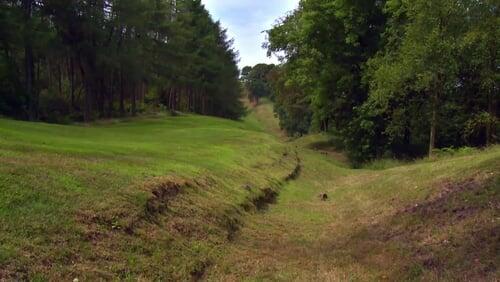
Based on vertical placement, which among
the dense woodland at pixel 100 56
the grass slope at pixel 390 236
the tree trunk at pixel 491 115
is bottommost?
the grass slope at pixel 390 236

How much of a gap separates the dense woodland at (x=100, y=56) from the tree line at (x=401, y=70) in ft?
52.8

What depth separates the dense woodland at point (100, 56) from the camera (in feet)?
140

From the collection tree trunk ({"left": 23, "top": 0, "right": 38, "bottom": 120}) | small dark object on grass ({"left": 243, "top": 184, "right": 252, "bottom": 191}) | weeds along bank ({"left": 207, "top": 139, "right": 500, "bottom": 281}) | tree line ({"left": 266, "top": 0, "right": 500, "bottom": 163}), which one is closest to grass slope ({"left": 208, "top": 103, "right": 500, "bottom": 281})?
weeds along bank ({"left": 207, "top": 139, "right": 500, "bottom": 281})

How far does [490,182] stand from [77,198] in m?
9.48

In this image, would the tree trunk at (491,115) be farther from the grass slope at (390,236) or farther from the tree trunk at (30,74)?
the tree trunk at (30,74)

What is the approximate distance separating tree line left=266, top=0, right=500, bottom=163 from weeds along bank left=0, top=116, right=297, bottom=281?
15801 millimetres

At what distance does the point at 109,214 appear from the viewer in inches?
419

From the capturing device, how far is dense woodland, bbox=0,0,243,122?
42531 millimetres

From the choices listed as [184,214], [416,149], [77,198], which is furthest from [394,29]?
[77,198]

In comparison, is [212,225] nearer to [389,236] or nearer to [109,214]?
[109,214]

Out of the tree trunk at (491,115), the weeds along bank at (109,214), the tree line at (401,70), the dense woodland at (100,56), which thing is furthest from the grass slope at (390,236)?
the dense woodland at (100,56)

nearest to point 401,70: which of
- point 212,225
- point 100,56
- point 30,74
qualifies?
point 212,225

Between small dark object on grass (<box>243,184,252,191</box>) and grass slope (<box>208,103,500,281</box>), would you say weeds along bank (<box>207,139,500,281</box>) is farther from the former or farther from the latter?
small dark object on grass (<box>243,184,252,191</box>)

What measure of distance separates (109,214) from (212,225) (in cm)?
301
